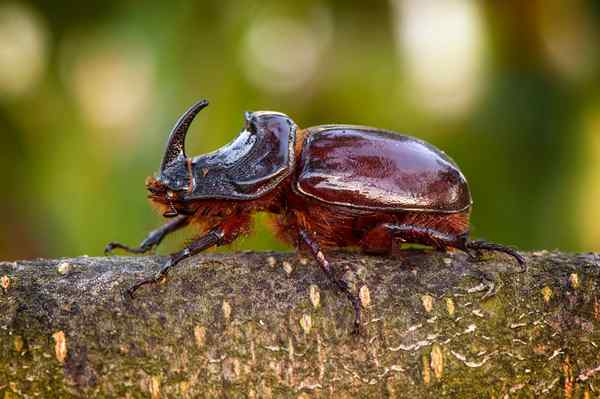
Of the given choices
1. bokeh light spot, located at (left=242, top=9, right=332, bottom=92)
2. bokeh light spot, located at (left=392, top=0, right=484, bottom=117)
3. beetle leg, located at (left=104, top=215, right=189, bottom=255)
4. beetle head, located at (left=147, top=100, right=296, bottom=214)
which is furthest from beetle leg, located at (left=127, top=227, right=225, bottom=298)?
bokeh light spot, located at (left=392, top=0, right=484, bottom=117)

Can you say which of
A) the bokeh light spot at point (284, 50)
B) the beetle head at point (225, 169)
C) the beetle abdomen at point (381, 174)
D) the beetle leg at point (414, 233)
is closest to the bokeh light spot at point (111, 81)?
the bokeh light spot at point (284, 50)

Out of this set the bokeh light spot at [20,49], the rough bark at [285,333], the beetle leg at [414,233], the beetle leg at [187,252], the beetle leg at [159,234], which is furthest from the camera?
the bokeh light spot at [20,49]

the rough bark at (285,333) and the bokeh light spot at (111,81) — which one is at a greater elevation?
the bokeh light spot at (111,81)

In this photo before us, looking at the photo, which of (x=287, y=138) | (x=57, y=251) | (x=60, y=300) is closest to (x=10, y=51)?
(x=57, y=251)

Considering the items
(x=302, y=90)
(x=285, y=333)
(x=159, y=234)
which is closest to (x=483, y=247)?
(x=285, y=333)

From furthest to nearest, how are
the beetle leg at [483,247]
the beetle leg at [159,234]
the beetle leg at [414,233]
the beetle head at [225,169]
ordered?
the beetle leg at [159,234], the beetle head at [225,169], the beetle leg at [414,233], the beetle leg at [483,247]

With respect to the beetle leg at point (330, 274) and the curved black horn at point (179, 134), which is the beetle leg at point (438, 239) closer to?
the beetle leg at point (330, 274)

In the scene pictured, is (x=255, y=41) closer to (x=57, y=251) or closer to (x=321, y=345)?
(x=57, y=251)
